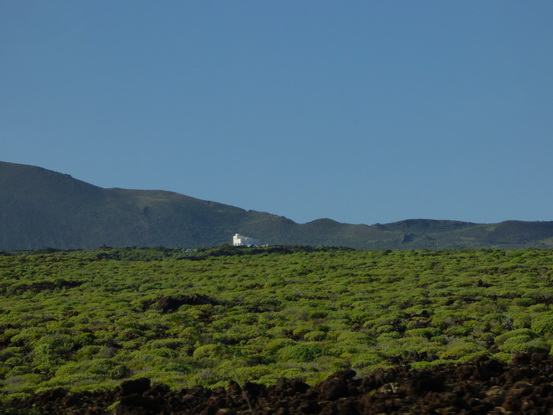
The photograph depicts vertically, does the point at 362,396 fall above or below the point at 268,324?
above

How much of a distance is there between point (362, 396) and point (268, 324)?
14.3 metres

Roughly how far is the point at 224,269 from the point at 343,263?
9.55m

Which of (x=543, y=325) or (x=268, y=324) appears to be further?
(x=268, y=324)

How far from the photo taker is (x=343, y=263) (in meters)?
54.4

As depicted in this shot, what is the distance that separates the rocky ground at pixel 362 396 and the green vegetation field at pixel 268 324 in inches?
54.9

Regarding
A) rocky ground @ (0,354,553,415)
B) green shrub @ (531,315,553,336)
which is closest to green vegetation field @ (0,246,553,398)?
green shrub @ (531,315,553,336)

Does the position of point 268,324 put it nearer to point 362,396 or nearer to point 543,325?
point 543,325

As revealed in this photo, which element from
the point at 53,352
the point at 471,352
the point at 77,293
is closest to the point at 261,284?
the point at 77,293

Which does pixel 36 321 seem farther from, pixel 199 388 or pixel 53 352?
pixel 199 388

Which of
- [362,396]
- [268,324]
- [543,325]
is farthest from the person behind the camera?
[268,324]

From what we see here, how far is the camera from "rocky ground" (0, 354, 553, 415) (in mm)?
10242

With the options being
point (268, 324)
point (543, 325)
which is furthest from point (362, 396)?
point (268, 324)

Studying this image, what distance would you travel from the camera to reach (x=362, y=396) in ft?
37.2

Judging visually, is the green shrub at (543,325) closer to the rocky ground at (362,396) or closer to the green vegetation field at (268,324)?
the green vegetation field at (268,324)
